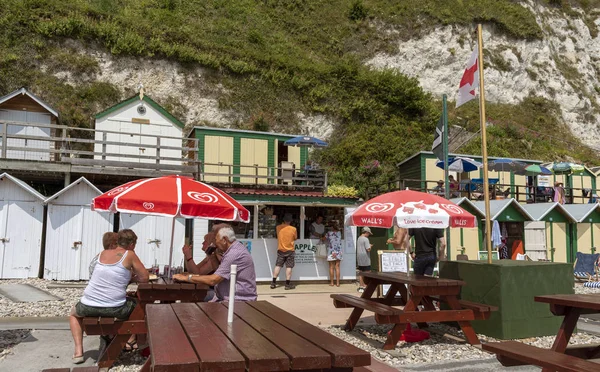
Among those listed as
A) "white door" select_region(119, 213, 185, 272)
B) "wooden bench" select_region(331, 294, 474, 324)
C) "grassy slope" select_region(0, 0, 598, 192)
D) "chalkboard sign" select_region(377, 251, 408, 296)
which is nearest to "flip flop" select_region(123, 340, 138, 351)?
"wooden bench" select_region(331, 294, 474, 324)

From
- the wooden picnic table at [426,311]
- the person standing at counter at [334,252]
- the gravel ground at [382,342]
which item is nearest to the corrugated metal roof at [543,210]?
the person standing at counter at [334,252]

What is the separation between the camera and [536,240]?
18.6 metres

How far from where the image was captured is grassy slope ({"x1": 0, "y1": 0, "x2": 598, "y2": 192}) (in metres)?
27.9

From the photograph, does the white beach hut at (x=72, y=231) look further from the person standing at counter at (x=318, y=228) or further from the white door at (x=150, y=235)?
the person standing at counter at (x=318, y=228)

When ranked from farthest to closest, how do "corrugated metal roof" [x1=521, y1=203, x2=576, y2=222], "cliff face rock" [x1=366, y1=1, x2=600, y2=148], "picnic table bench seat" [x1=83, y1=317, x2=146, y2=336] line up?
1. "cliff face rock" [x1=366, y1=1, x2=600, y2=148]
2. "corrugated metal roof" [x1=521, y1=203, x2=576, y2=222]
3. "picnic table bench seat" [x1=83, y1=317, x2=146, y2=336]

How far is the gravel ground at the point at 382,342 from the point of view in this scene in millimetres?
5727

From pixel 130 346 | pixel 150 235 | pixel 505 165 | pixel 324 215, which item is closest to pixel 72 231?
pixel 150 235

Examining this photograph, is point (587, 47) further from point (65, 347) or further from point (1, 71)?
point (65, 347)

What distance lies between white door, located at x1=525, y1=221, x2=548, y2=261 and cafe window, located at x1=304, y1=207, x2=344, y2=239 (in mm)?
7965

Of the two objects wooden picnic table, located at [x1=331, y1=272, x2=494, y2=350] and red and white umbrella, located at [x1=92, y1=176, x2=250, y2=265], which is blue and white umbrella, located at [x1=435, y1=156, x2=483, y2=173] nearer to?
wooden picnic table, located at [x1=331, y1=272, x2=494, y2=350]

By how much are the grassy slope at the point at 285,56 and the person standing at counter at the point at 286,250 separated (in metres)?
14.2

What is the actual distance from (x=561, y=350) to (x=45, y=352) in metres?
5.37

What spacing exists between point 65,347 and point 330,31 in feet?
125

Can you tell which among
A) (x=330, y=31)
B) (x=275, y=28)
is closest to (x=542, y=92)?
(x=330, y=31)
